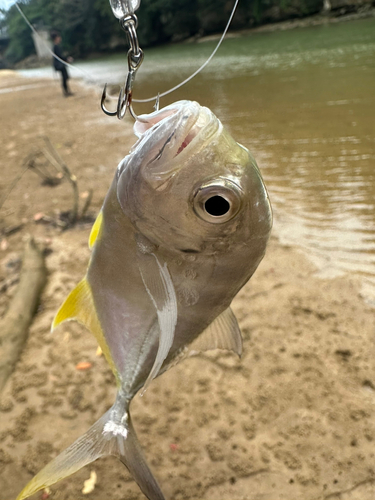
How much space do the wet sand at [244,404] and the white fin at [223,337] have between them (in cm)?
141

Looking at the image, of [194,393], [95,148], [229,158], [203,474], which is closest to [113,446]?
[229,158]

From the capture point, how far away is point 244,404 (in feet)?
9.25

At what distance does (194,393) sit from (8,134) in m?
10.8

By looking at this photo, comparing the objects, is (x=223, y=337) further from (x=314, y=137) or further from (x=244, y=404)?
(x=314, y=137)

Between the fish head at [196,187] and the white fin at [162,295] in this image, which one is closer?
the fish head at [196,187]

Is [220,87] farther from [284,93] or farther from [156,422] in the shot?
[156,422]

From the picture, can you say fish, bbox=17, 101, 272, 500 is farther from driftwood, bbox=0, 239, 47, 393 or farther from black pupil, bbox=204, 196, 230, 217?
driftwood, bbox=0, 239, 47, 393

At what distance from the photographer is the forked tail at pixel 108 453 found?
1368mm

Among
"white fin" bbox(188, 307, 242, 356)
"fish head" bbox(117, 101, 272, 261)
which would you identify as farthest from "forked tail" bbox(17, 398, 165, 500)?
"fish head" bbox(117, 101, 272, 261)

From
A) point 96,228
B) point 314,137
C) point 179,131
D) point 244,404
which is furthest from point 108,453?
point 314,137

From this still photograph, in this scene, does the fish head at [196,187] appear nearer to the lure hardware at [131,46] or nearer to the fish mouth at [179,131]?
the fish mouth at [179,131]

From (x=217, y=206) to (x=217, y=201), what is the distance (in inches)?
0.5

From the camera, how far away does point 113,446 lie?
144 centimetres

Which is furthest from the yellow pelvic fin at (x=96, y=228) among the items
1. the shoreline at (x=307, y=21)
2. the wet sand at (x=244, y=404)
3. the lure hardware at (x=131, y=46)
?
the shoreline at (x=307, y=21)
